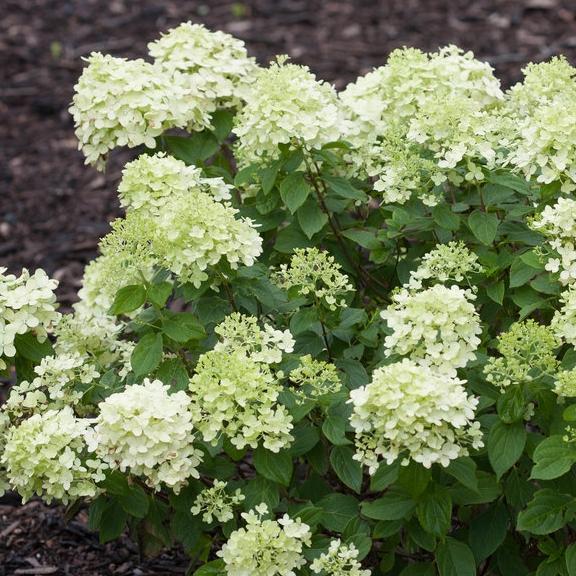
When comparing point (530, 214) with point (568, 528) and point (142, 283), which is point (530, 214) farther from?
point (142, 283)

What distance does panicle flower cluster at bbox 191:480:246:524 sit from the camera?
312 cm

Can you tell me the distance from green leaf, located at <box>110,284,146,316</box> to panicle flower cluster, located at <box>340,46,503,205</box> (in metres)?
0.85

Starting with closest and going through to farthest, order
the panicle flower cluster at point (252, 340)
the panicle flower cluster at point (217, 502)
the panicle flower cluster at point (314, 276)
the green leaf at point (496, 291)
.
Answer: the panicle flower cluster at point (252, 340)
the panicle flower cluster at point (217, 502)
the panicle flower cluster at point (314, 276)
the green leaf at point (496, 291)

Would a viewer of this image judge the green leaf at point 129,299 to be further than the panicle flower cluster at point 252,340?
Yes

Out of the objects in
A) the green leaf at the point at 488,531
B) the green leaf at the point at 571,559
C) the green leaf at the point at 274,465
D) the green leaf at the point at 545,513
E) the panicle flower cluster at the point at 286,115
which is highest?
the panicle flower cluster at the point at 286,115

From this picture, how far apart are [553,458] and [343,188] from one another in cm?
120

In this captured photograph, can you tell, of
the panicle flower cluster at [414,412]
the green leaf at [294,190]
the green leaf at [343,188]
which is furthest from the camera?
the green leaf at [343,188]

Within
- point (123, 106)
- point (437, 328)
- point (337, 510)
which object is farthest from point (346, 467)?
point (123, 106)

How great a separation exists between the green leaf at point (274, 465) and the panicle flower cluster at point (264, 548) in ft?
0.36

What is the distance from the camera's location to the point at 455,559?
10.3 feet

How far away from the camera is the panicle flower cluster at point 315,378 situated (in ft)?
9.94

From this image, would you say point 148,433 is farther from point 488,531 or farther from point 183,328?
point 488,531

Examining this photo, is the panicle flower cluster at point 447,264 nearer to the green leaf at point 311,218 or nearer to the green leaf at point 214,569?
the green leaf at point 311,218

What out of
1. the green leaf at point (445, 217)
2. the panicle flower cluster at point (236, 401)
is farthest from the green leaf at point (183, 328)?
the green leaf at point (445, 217)
